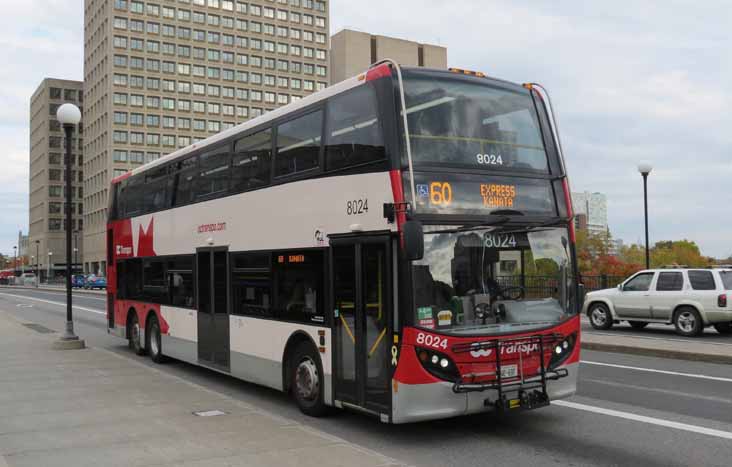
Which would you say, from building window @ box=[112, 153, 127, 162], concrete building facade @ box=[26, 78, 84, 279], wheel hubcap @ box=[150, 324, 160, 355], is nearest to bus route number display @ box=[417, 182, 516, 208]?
wheel hubcap @ box=[150, 324, 160, 355]

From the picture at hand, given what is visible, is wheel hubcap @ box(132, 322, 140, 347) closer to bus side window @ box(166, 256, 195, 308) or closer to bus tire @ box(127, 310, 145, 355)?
bus tire @ box(127, 310, 145, 355)

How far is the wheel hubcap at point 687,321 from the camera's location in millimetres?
Result: 18469

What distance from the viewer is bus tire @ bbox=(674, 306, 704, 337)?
18.4m

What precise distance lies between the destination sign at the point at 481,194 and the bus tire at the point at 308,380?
8.82 feet

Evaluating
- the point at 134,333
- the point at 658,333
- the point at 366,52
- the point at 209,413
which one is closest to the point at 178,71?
the point at 366,52

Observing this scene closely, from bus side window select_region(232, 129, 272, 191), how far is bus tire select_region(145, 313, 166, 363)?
488 cm

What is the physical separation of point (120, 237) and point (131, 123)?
333 feet

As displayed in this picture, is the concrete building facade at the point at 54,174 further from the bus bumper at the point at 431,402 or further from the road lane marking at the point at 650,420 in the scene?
the bus bumper at the point at 431,402

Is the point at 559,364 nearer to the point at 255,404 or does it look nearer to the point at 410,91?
the point at 410,91

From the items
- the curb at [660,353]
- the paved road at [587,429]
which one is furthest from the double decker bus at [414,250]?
the curb at [660,353]

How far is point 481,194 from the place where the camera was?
7816 millimetres

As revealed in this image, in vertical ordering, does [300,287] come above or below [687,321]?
above

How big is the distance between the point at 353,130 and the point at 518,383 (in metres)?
3.43

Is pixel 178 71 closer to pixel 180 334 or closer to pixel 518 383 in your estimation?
pixel 180 334
